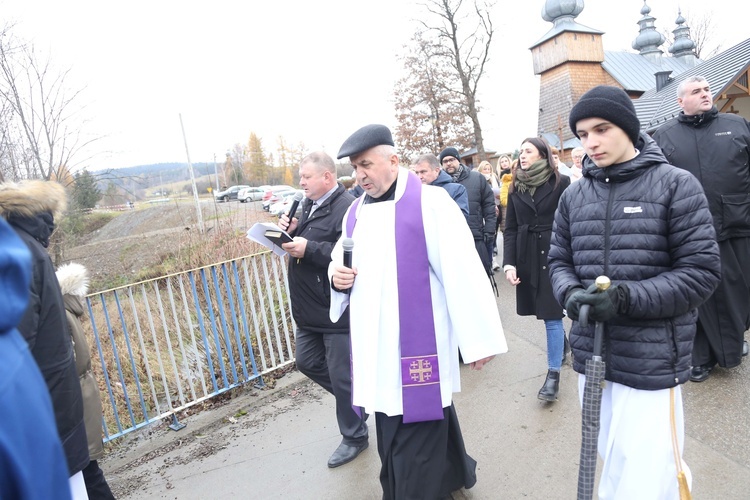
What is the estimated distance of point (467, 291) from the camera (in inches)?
96.0

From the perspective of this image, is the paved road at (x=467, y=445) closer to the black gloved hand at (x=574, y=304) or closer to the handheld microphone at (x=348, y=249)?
the black gloved hand at (x=574, y=304)

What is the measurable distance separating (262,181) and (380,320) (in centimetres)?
5998

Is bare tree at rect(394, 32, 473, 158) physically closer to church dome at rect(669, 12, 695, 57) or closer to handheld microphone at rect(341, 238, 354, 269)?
church dome at rect(669, 12, 695, 57)

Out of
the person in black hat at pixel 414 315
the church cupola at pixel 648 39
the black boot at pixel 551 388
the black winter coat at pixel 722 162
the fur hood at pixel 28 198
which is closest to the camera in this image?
the fur hood at pixel 28 198

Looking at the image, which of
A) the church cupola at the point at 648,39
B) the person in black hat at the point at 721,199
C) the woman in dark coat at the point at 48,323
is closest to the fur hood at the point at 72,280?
the woman in dark coat at the point at 48,323

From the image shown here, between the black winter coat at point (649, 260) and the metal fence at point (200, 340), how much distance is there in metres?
3.33

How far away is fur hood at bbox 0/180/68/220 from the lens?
2207mm

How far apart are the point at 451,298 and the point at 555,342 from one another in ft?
5.93

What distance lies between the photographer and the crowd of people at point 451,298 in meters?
1.94

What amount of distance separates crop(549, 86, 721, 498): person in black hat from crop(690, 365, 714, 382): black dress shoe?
6.69 ft

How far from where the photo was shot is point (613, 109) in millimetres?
2062

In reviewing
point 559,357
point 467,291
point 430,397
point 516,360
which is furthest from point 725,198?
point 430,397

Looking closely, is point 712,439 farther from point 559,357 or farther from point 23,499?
point 23,499

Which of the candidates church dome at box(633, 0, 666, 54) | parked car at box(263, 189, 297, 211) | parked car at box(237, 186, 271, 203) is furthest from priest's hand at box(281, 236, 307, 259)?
church dome at box(633, 0, 666, 54)
